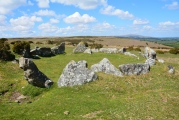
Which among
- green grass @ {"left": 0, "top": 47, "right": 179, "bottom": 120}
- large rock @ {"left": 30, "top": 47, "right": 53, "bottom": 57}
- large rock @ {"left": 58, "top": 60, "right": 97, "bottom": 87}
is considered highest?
large rock @ {"left": 30, "top": 47, "right": 53, "bottom": 57}

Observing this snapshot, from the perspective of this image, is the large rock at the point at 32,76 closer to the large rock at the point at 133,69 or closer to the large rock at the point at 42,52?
the large rock at the point at 133,69

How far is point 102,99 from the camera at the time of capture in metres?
25.2

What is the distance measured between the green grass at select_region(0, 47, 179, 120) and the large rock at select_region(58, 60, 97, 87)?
78 cm

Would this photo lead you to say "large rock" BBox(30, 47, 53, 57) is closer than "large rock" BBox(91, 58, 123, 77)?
No

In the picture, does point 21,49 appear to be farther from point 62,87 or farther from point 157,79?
point 157,79

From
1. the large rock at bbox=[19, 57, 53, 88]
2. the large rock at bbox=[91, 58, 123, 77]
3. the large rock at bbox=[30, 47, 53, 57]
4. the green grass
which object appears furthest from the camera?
the large rock at bbox=[30, 47, 53, 57]

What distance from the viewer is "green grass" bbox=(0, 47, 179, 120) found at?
71.4 feet

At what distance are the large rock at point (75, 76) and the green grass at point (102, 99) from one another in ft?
2.55

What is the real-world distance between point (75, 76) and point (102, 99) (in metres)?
5.39

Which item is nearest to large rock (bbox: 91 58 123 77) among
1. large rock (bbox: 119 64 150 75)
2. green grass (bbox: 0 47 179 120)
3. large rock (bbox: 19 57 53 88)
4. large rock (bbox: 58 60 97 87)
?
large rock (bbox: 119 64 150 75)

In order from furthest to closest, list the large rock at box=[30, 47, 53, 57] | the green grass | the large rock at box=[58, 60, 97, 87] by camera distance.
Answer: the large rock at box=[30, 47, 53, 57] < the large rock at box=[58, 60, 97, 87] < the green grass

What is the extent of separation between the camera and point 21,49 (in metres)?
50.7

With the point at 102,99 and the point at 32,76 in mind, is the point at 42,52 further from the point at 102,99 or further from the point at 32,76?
the point at 102,99

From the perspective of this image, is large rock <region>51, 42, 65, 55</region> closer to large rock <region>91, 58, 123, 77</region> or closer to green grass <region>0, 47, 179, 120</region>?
green grass <region>0, 47, 179, 120</region>
